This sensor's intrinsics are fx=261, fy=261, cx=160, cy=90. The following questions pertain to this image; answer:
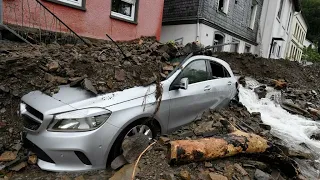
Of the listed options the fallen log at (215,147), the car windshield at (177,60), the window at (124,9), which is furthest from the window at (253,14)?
the fallen log at (215,147)

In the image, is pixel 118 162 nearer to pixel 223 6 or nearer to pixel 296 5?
pixel 223 6

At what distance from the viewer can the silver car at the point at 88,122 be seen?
3.28 m

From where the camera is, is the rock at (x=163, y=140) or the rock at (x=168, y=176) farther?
the rock at (x=163, y=140)

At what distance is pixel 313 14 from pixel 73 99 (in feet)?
194

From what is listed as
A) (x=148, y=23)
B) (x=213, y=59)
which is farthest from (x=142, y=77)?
(x=148, y=23)

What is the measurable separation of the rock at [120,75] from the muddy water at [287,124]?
12.0ft

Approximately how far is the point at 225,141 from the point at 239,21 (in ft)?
52.5

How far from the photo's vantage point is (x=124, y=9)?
Result: 10.0 meters

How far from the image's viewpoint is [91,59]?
497 cm

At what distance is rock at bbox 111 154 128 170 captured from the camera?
11.4ft

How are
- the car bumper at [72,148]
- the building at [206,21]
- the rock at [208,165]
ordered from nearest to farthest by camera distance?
1. the car bumper at [72,148]
2. the rock at [208,165]
3. the building at [206,21]

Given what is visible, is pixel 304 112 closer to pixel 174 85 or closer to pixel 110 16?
pixel 174 85

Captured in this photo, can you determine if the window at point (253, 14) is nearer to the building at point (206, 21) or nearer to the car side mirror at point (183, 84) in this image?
the building at point (206, 21)

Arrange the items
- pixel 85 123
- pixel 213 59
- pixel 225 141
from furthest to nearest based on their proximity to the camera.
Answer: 1. pixel 213 59
2. pixel 225 141
3. pixel 85 123
